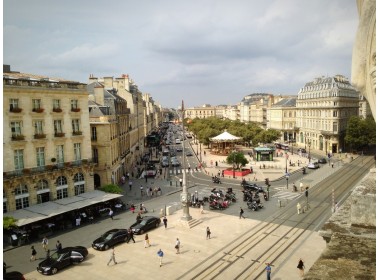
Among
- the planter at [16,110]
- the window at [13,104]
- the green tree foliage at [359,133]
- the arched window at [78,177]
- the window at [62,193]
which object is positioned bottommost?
the window at [62,193]

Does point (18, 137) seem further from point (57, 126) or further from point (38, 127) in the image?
point (57, 126)

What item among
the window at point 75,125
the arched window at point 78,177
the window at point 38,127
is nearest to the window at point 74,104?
the window at point 75,125

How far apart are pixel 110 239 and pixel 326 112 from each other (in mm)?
58880

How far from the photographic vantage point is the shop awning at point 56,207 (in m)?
24.9

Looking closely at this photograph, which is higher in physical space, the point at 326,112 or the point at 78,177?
the point at 326,112

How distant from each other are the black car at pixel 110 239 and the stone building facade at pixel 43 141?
28.1ft

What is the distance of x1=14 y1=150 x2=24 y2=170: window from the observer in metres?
27.1

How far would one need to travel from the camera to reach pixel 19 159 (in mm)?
27312

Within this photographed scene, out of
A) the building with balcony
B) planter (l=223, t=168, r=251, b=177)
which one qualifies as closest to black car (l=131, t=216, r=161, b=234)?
planter (l=223, t=168, r=251, b=177)

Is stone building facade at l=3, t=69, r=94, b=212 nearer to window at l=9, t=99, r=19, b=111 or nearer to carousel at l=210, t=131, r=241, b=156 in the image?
window at l=9, t=99, r=19, b=111

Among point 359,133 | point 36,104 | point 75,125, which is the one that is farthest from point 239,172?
point 36,104

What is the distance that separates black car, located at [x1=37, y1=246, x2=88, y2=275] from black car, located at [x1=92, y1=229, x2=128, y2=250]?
1.36m

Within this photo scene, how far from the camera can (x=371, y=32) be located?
10.7 ft

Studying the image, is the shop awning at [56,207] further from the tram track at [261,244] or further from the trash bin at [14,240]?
the tram track at [261,244]
